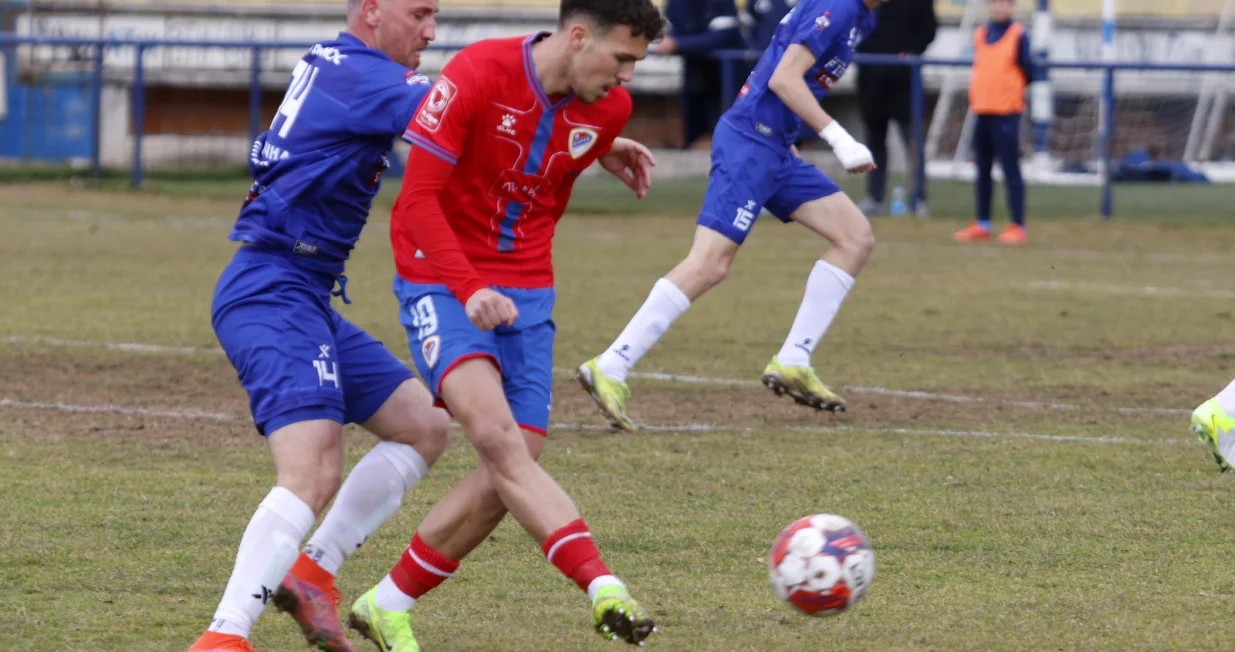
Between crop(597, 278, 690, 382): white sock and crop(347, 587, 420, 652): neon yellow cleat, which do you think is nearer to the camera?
crop(347, 587, 420, 652): neon yellow cleat

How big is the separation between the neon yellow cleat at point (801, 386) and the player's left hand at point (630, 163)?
8.61ft

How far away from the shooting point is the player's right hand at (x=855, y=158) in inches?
314

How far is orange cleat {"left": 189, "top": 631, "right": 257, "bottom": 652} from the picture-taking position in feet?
13.6

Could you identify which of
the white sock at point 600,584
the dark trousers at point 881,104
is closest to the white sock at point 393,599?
the white sock at point 600,584

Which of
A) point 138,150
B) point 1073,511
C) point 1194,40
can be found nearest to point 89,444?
point 1073,511

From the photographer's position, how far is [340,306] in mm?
11453

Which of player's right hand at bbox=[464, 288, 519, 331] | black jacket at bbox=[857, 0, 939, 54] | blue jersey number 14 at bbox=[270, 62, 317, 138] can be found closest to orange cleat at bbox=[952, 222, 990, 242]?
black jacket at bbox=[857, 0, 939, 54]

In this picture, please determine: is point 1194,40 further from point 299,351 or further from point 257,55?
point 299,351

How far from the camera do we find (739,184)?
26.8 feet

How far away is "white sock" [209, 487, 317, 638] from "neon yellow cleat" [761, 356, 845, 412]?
380cm

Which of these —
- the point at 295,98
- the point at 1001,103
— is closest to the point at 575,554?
the point at 295,98

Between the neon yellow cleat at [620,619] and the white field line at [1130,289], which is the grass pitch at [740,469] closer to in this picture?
the white field line at [1130,289]

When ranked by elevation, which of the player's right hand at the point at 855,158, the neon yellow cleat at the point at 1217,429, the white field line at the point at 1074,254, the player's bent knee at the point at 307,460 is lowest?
the white field line at the point at 1074,254

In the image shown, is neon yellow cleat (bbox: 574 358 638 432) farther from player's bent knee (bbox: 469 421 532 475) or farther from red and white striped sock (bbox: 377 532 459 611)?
player's bent knee (bbox: 469 421 532 475)
